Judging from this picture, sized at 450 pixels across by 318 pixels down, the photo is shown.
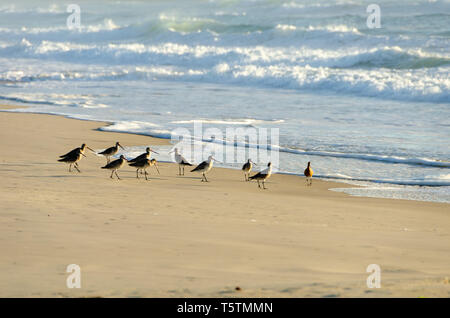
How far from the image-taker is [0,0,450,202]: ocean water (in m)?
14.0

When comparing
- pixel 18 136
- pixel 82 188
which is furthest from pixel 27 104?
pixel 82 188

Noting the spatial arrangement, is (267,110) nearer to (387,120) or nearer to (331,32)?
(387,120)

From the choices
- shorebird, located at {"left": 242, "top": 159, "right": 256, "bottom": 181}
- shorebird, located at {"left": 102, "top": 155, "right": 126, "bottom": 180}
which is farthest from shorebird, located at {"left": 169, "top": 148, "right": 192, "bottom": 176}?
shorebird, located at {"left": 102, "top": 155, "right": 126, "bottom": 180}

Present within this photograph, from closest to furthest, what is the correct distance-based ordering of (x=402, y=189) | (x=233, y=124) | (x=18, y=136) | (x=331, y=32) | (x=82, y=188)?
(x=82, y=188) → (x=402, y=189) → (x=18, y=136) → (x=233, y=124) → (x=331, y=32)

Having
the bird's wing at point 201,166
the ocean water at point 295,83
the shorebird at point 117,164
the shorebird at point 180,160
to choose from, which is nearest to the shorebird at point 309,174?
the ocean water at point 295,83

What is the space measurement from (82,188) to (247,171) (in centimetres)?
337

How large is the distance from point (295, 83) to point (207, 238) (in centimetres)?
2194

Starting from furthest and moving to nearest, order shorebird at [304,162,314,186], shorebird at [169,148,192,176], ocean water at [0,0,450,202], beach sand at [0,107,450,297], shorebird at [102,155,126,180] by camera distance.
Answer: ocean water at [0,0,450,202]
shorebird at [169,148,192,176]
shorebird at [304,162,314,186]
shorebird at [102,155,126,180]
beach sand at [0,107,450,297]

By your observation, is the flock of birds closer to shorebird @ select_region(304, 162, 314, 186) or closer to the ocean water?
shorebird @ select_region(304, 162, 314, 186)

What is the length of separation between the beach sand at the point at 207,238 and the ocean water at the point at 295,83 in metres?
2.13

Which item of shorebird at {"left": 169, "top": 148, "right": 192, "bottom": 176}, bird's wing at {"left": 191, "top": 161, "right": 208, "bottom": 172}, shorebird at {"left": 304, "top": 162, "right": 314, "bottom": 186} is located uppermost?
shorebird at {"left": 169, "top": 148, "right": 192, "bottom": 176}

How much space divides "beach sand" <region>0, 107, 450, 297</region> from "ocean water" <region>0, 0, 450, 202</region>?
213 centimetres
